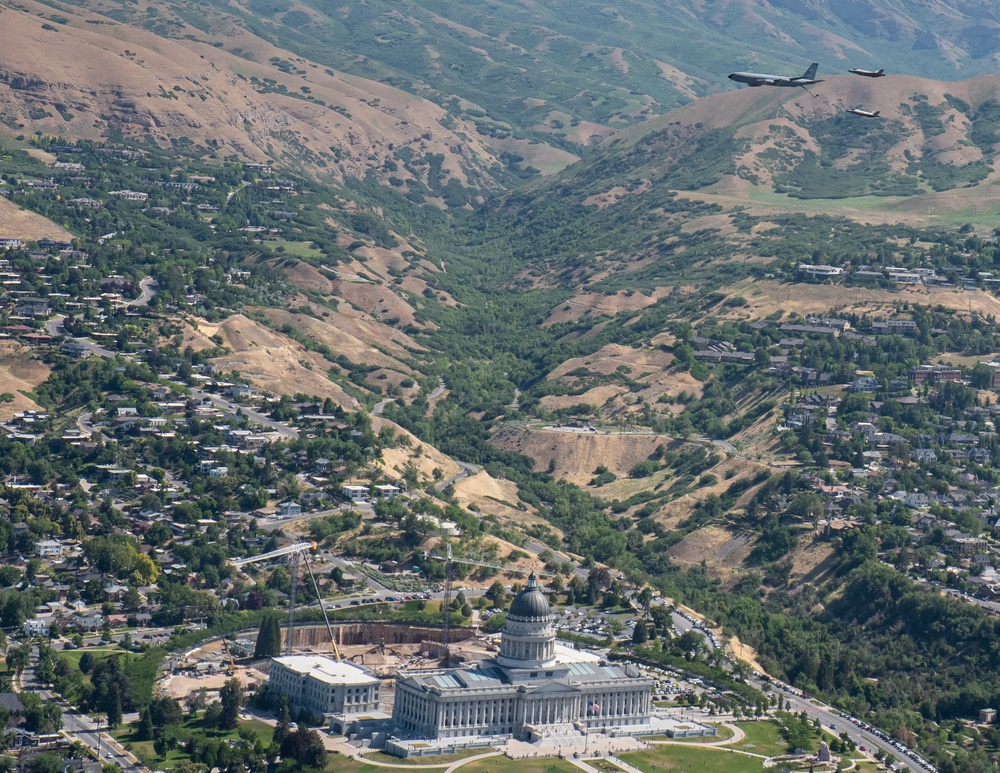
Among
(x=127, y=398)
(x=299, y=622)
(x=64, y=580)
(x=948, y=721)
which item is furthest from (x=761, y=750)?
(x=127, y=398)

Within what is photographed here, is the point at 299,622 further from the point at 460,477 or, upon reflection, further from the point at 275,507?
the point at 460,477

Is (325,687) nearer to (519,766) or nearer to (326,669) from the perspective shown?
(326,669)

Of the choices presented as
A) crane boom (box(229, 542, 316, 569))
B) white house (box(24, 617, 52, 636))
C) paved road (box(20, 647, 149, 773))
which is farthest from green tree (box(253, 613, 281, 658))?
crane boom (box(229, 542, 316, 569))

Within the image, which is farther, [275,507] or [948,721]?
[275,507]

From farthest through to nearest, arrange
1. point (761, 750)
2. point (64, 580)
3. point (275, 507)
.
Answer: point (275, 507) → point (64, 580) → point (761, 750)

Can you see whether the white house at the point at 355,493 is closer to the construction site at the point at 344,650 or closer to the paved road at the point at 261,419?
the paved road at the point at 261,419

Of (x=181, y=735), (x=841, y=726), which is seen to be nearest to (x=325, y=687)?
(x=181, y=735)
